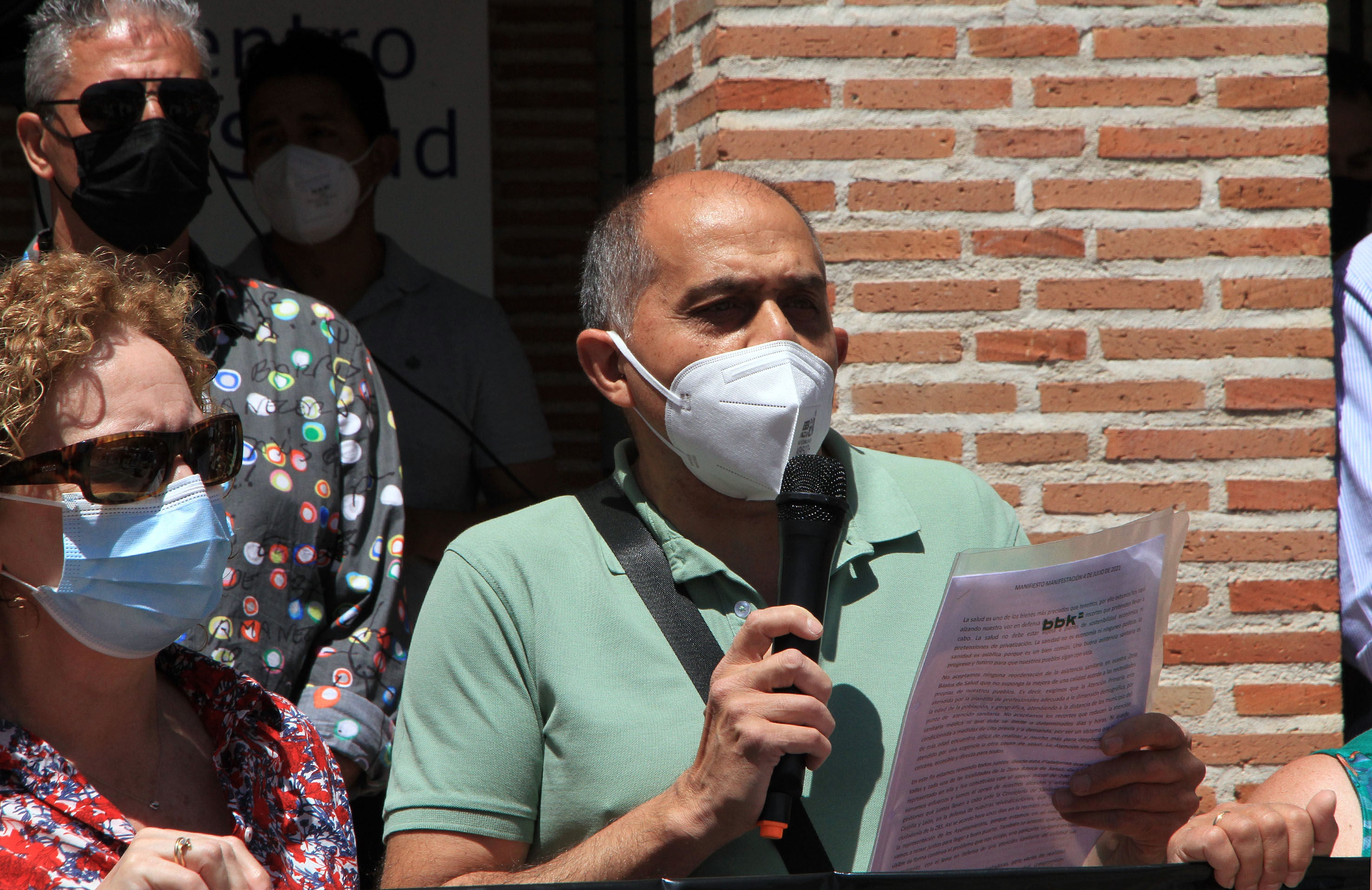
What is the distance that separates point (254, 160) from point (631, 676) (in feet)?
8.13

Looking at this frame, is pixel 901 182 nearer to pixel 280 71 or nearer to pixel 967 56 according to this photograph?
pixel 967 56

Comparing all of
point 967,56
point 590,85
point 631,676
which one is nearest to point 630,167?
point 590,85

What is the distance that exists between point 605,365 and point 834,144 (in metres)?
1.20

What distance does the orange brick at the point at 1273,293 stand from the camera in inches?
133

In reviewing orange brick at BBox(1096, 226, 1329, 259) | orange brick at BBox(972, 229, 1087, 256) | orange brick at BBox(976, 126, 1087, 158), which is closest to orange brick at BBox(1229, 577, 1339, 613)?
orange brick at BBox(1096, 226, 1329, 259)

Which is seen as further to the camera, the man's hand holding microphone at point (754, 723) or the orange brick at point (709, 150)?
the orange brick at point (709, 150)

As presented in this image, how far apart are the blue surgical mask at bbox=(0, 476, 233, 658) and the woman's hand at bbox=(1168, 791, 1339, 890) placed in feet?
4.72

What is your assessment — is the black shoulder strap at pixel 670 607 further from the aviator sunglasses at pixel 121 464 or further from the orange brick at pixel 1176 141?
the orange brick at pixel 1176 141

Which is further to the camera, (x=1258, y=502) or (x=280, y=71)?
(x=280, y=71)

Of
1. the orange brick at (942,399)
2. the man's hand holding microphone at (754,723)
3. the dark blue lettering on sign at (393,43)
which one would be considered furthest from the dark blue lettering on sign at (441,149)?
the man's hand holding microphone at (754,723)

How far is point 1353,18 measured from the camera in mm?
6152

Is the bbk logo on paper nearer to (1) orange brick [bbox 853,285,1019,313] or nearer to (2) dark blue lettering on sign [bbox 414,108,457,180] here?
(1) orange brick [bbox 853,285,1019,313]

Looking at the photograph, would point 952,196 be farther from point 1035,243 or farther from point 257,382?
point 257,382

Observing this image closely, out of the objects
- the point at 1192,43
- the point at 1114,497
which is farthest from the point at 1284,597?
the point at 1192,43
